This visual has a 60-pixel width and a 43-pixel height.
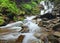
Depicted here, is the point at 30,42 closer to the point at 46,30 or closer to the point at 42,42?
the point at 42,42

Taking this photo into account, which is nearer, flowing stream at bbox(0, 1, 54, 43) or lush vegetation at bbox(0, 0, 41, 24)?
flowing stream at bbox(0, 1, 54, 43)

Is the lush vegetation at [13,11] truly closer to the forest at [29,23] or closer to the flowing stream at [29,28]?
the forest at [29,23]

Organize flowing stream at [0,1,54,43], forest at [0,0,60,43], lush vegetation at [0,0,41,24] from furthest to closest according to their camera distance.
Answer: lush vegetation at [0,0,41,24] < flowing stream at [0,1,54,43] < forest at [0,0,60,43]

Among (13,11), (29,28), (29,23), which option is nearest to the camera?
(29,28)

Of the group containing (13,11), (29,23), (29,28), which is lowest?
(29,23)

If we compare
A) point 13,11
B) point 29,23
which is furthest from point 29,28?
point 13,11

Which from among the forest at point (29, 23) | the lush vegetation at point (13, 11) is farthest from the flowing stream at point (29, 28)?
the lush vegetation at point (13, 11)

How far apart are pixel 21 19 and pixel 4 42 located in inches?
375

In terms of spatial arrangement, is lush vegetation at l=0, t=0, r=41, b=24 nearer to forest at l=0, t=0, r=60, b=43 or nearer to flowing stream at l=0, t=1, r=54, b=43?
forest at l=0, t=0, r=60, b=43

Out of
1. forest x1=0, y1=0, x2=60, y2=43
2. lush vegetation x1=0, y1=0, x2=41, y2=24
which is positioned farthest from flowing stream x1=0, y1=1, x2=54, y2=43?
lush vegetation x1=0, y1=0, x2=41, y2=24

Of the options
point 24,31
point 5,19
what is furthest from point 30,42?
point 5,19

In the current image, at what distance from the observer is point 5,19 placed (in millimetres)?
19203

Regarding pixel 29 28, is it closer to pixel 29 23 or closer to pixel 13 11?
pixel 29 23

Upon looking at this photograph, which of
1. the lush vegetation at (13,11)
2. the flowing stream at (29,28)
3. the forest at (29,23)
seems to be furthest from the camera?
the lush vegetation at (13,11)
